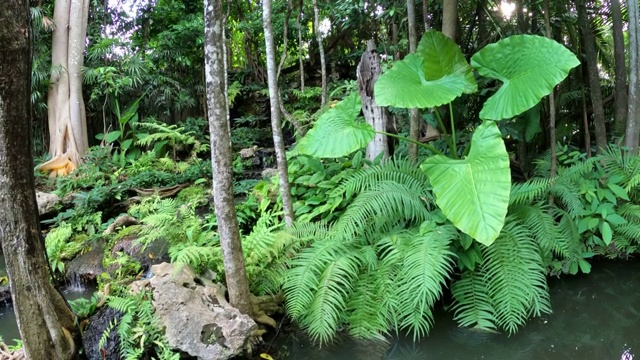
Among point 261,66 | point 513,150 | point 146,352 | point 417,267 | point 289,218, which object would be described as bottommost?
point 146,352

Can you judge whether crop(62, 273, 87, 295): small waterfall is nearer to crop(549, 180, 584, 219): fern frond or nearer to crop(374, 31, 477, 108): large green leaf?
crop(374, 31, 477, 108): large green leaf

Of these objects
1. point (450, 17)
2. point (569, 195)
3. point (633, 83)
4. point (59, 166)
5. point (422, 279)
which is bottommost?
point (422, 279)

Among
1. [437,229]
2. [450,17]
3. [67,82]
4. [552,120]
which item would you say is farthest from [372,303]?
[67,82]

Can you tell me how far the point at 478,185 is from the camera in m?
2.59

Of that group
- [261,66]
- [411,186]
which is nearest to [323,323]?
[411,186]

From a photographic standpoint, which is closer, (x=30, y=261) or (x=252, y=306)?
(x=30, y=261)

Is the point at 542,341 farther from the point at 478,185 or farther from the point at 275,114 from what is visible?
the point at 275,114

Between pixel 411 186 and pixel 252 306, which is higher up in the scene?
pixel 411 186

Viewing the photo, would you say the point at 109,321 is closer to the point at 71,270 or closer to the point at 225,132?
the point at 225,132

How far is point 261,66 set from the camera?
10.6 metres

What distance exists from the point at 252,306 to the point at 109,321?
36.6 inches

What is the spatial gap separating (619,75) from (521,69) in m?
2.33

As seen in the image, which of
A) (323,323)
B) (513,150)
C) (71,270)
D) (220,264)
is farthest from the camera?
(513,150)

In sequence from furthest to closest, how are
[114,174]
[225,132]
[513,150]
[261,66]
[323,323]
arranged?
[261,66]
[114,174]
[513,150]
[323,323]
[225,132]
